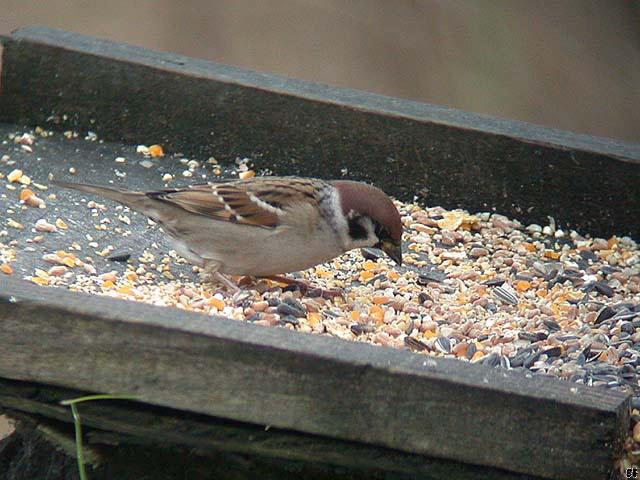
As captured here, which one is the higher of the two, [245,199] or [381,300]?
[245,199]

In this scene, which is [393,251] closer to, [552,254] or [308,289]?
[308,289]

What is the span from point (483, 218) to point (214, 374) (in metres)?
1.69

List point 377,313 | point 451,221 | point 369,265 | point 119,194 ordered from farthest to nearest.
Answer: point 451,221, point 369,265, point 119,194, point 377,313

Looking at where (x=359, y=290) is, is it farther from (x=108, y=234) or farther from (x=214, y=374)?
(x=214, y=374)

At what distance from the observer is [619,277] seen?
365 centimetres

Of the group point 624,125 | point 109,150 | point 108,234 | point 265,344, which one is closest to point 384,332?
point 265,344

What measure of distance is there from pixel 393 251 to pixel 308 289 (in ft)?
0.80

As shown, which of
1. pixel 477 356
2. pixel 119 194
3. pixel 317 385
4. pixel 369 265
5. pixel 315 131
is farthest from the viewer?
pixel 315 131

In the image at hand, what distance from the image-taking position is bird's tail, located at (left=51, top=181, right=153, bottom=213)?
3.52 metres

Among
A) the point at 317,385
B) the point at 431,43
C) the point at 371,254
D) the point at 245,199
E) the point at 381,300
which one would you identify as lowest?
the point at 431,43

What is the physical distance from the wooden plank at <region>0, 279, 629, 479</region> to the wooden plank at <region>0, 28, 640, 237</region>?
1556 millimetres

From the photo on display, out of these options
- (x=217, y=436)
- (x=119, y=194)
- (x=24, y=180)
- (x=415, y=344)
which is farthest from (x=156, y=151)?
(x=217, y=436)

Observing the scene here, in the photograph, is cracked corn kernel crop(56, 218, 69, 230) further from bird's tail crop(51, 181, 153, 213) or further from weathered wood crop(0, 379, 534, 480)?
weathered wood crop(0, 379, 534, 480)

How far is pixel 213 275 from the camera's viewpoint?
3447mm
